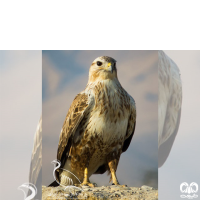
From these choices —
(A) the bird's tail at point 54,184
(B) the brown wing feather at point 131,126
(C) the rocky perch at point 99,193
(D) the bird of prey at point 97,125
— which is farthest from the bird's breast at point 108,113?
(A) the bird's tail at point 54,184

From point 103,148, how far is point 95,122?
1.40 ft

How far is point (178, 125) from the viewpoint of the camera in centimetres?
546

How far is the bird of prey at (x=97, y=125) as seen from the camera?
482cm

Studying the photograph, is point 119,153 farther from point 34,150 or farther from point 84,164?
point 34,150

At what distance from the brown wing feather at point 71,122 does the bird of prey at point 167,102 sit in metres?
1.23

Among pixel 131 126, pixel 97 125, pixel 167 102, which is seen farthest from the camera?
pixel 167 102

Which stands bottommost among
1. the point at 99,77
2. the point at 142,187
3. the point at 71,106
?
the point at 142,187

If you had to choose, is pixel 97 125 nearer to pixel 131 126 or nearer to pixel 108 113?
pixel 108 113

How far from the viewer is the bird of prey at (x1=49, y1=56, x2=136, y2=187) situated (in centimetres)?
482

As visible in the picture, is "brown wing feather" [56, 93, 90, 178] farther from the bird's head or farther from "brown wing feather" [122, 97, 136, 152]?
"brown wing feather" [122, 97, 136, 152]

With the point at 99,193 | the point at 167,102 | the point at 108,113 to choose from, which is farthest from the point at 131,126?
the point at 99,193

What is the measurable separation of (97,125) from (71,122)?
1.19 feet

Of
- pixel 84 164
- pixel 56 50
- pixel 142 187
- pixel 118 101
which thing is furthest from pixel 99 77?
pixel 142 187

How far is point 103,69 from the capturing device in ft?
16.0
